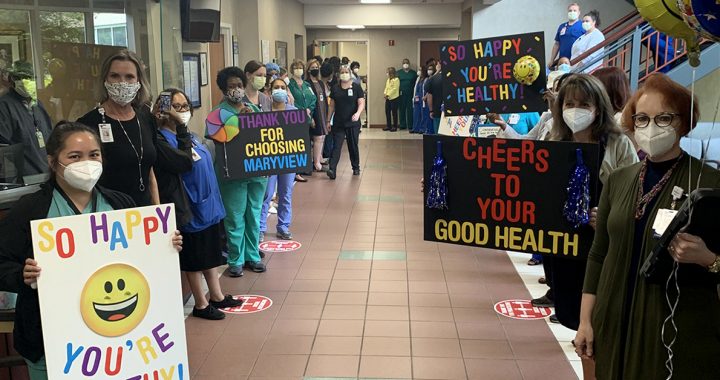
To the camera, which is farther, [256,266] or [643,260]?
[256,266]

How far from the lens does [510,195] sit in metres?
3.10

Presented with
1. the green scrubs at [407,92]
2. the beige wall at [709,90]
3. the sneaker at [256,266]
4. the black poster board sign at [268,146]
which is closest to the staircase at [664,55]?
the beige wall at [709,90]

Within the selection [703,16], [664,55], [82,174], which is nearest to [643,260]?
[703,16]

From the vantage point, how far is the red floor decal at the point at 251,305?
455 cm

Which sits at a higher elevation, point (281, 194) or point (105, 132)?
point (105, 132)

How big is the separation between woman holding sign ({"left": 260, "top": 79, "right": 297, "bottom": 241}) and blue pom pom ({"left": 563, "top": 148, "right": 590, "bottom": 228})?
3568 mm

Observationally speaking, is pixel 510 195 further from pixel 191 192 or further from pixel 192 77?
A: pixel 192 77

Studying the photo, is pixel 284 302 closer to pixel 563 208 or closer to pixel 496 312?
pixel 496 312

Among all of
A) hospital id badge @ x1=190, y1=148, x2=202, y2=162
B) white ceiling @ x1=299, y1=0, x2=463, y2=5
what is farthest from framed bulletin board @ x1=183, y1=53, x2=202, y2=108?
white ceiling @ x1=299, y1=0, x2=463, y2=5

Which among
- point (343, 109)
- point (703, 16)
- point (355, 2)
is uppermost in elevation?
point (355, 2)

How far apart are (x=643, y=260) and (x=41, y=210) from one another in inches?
79.7

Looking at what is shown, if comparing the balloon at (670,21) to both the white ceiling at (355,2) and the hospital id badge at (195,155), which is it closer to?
the hospital id badge at (195,155)

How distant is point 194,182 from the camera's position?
13.5 ft

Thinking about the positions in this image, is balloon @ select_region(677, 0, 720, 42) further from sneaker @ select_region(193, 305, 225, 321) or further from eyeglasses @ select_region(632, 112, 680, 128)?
sneaker @ select_region(193, 305, 225, 321)
